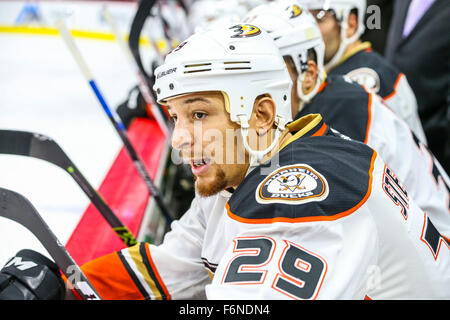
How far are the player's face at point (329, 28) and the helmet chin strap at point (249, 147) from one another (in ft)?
3.67

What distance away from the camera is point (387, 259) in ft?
2.97

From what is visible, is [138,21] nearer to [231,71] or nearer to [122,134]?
[122,134]

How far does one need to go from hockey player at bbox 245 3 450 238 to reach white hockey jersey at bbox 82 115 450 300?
1.42 ft

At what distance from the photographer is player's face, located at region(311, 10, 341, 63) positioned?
197cm

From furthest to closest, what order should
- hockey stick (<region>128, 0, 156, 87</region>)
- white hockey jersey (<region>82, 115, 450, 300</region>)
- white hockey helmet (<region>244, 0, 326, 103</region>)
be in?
hockey stick (<region>128, 0, 156, 87</region>)
white hockey helmet (<region>244, 0, 326, 103</region>)
white hockey jersey (<region>82, 115, 450, 300</region>)

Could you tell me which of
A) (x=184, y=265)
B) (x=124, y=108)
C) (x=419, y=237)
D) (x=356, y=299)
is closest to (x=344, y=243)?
(x=356, y=299)

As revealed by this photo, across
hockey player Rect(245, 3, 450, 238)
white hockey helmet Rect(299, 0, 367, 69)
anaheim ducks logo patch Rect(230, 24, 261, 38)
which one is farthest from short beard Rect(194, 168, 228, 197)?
white hockey helmet Rect(299, 0, 367, 69)

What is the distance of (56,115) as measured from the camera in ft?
11.3

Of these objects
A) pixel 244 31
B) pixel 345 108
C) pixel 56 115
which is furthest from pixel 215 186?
pixel 56 115

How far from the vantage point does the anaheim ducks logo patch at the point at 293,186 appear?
32.1 inches

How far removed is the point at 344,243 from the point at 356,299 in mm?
104

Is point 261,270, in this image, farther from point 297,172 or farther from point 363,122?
point 363,122

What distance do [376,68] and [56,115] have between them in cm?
249

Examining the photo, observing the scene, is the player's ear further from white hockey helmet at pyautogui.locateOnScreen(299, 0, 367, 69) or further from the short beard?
white hockey helmet at pyautogui.locateOnScreen(299, 0, 367, 69)
